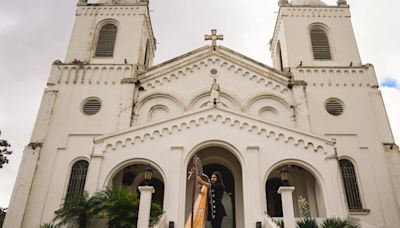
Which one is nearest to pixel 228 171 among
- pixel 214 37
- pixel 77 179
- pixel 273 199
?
pixel 273 199

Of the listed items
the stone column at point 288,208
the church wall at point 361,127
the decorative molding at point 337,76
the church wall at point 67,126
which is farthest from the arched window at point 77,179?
the decorative molding at point 337,76

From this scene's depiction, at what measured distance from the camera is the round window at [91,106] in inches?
838

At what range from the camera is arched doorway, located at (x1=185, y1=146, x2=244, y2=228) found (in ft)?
55.9

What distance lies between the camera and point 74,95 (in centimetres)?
2184

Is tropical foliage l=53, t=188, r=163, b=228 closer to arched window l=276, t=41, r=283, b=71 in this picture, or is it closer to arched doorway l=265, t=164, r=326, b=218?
arched doorway l=265, t=164, r=326, b=218

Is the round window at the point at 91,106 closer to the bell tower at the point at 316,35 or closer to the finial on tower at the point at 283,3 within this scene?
the bell tower at the point at 316,35

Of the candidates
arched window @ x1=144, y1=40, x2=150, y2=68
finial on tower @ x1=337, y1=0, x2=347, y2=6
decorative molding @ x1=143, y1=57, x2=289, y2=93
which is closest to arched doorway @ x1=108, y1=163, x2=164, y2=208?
decorative molding @ x1=143, y1=57, x2=289, y2=93

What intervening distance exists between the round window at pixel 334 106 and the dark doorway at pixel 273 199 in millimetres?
5622

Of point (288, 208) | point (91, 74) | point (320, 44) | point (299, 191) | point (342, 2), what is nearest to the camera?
point (288, 208)

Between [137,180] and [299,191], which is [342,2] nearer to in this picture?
[299,191]

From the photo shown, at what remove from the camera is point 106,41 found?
24828 millimetres

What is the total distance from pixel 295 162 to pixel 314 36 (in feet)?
41.4

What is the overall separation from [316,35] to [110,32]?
14308 millimetres

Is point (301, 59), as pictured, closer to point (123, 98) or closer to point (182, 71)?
point (182, 71)
